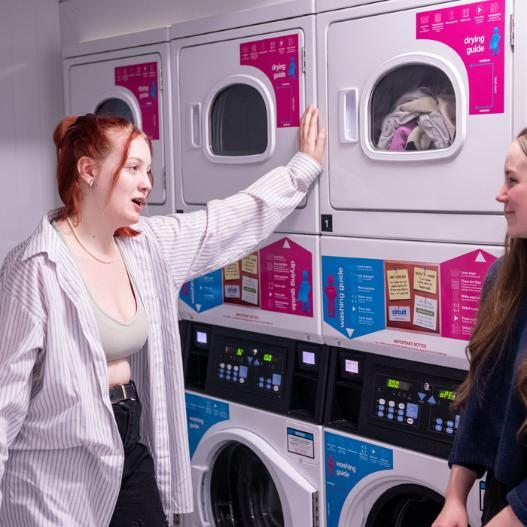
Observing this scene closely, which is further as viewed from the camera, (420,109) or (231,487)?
(231,487)

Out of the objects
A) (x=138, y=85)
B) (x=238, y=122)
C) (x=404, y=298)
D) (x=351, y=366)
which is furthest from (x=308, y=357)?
(x=138, y=85)

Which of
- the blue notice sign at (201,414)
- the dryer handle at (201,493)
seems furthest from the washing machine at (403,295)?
the dryer handle at (201,493)

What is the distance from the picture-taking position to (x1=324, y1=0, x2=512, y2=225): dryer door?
2.35 metres

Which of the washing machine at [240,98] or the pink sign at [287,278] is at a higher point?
the washing machine at [240,98]

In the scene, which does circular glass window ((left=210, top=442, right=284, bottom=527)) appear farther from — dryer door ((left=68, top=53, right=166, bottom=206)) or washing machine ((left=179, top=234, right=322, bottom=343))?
dryer door ((left=68, top=53, right=166, bottom=206))

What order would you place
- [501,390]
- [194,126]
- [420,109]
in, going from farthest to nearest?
[194,126] → [420,109] → [501,390]

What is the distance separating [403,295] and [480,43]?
0.77 meters

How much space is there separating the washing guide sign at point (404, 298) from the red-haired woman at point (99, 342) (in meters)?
0.37

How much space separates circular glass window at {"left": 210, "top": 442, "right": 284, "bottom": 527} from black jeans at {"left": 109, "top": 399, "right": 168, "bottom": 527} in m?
0.89

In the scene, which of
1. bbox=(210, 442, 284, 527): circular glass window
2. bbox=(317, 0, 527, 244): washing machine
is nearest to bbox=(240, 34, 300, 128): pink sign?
bbox=(317, 0, 527, 244): washing machine

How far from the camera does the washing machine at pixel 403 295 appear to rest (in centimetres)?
249

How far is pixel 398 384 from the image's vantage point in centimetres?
271

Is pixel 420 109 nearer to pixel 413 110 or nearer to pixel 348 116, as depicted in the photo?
pixel 413 110

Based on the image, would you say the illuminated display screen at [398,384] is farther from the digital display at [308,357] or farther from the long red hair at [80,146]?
the long red hair at [80,146]
